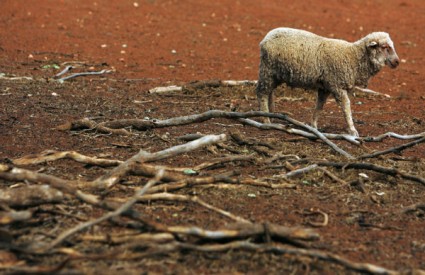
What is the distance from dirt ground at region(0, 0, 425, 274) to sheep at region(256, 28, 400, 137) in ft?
2.40

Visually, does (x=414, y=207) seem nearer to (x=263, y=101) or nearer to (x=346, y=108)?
(x=346, y=108)

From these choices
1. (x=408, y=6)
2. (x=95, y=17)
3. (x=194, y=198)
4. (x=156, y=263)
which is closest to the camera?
(x=156, y=263)

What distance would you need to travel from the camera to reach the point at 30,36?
55.5 feet

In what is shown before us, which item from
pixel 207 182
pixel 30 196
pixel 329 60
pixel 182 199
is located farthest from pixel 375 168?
pixel 30 196

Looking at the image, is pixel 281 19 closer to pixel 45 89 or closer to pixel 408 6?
pixel 408 6

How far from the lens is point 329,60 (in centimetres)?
904

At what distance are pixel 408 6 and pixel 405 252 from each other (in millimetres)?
18368

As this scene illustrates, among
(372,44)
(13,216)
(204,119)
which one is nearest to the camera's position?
(13,216)

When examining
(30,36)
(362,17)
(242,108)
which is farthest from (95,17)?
(242,108)

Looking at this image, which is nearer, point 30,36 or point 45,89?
point 45,89

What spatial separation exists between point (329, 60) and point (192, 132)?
202 cm

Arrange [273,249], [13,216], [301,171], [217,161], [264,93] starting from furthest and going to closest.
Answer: [264,93] → [217,161] → [301,171] → [13,216] → [273,249]

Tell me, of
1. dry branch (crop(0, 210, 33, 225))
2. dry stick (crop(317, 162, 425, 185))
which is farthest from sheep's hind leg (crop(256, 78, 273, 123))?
dry branch (crop(0, 210, 33, 225))

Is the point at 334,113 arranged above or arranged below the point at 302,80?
below
